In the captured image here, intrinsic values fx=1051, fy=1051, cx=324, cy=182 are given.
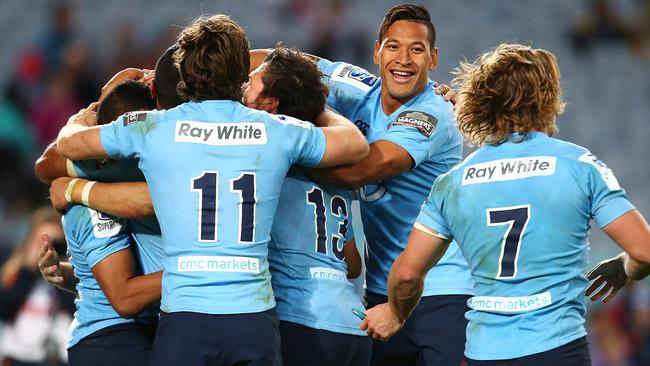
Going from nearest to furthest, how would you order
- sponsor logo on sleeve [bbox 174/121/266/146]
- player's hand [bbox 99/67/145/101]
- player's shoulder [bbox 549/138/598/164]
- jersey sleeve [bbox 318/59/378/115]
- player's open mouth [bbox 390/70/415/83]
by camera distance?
player's shoulder [bbox 549/138/598/164]
sponsor logo on sleeve [bbox 174/121/266/146]
player's hand [bbox 99/67/145/101]
player's open mouth [bbox 390/70/415/83]
jersey sleeve [bbox 318/59/378/115]

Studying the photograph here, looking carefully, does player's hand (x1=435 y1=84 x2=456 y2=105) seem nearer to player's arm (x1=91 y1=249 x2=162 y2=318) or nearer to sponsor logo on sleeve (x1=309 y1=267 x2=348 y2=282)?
sponsor logo on sleeve (x1=309 y1=267 x2=348 y2=282)

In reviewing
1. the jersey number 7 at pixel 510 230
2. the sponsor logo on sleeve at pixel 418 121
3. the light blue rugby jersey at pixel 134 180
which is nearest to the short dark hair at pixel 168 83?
Result: the light blue rugby jersey at pixel 134 180

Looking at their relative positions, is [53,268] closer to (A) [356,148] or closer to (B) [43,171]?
(B) [43,171]

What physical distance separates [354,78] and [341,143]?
1.29 m

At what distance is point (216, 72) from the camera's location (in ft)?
13.8

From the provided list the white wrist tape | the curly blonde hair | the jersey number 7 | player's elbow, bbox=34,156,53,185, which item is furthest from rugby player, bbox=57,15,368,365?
the jersey number 7

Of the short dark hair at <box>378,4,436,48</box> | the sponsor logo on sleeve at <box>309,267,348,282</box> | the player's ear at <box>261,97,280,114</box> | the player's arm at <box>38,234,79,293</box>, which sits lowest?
the player's arm at <box>38,234,79,293</box>

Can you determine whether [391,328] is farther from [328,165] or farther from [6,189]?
[6,189]

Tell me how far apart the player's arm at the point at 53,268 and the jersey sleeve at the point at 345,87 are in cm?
162

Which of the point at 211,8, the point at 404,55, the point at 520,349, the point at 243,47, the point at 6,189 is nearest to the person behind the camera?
the point at 520,349

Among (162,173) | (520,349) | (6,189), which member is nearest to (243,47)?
(162,173)

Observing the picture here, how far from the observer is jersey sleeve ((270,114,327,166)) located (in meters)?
4.25

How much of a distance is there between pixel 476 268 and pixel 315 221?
2.71ft

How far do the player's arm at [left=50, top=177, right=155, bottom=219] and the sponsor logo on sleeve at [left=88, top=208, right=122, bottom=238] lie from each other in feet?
0.25
